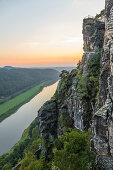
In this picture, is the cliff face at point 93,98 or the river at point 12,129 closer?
the cliff face at point 93,98

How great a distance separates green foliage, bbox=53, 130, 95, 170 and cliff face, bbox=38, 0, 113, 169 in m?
0.57

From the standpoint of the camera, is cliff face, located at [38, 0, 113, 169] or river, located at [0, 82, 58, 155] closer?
cliff face, located at [38, 0, 113, 169]

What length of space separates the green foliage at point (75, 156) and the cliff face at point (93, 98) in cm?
57

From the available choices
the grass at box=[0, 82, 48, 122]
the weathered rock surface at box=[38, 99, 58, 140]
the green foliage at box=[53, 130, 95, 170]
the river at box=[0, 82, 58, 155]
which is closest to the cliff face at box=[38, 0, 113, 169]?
the weathered rock surface at box=[38, 99, 58, 140]

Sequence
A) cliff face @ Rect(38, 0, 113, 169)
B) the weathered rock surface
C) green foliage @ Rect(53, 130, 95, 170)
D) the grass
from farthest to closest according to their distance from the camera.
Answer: the grass → the weathered rock surface → green foliage @ Rect(53, 130, 95, 170) → cliff face @ Rect(38, 0, 113, 169)

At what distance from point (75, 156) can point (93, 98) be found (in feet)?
19.7

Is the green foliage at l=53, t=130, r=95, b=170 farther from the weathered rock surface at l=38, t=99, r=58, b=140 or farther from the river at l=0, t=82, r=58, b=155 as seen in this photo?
the river at l=0, t=82, r=58, b=155

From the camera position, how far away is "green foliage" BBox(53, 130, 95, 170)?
7.08 m

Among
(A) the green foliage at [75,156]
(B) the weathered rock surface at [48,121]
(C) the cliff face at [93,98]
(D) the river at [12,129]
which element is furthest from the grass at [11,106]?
(A) the green foliage at [75,156]

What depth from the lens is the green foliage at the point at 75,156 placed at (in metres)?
7.08

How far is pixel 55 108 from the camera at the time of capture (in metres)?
18.8

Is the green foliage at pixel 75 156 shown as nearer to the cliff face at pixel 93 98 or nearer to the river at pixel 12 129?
the cliff face at pixel 93 98

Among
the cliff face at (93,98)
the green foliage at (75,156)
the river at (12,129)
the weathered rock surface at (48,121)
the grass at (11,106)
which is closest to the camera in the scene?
the cliff face at (93,98)

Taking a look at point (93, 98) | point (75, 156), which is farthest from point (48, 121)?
point (75, 156)
